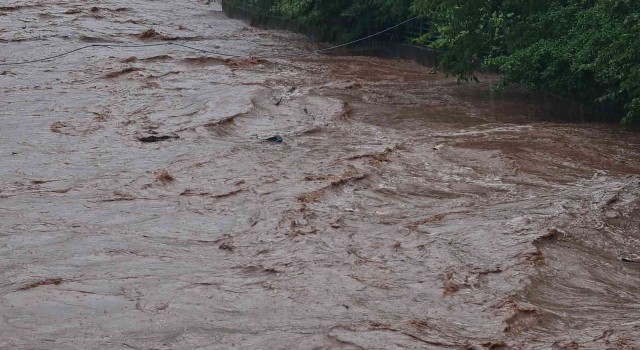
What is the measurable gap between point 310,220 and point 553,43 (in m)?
7.96

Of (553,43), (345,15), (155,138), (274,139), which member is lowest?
(155,138)

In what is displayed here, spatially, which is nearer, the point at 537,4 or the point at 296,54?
the point at 537,4

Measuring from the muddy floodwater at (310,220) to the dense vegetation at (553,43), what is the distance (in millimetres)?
774

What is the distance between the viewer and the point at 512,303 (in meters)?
8.70

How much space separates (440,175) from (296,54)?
46.9ft

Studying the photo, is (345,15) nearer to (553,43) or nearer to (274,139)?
(553,43)

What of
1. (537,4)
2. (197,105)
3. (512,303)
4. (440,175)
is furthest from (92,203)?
(537,4)

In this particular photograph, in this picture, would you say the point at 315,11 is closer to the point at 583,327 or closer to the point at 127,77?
the point at 127,77

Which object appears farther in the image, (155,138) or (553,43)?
(553,43)

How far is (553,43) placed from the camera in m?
17.5

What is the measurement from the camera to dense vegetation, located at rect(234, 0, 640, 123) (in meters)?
14.9

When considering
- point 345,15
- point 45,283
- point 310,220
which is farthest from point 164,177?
point 345,15

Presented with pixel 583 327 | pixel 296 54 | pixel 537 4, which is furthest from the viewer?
pixel 296 54

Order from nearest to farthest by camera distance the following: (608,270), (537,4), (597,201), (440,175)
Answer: (608,270), (597,201), (440,175), (537,4)
